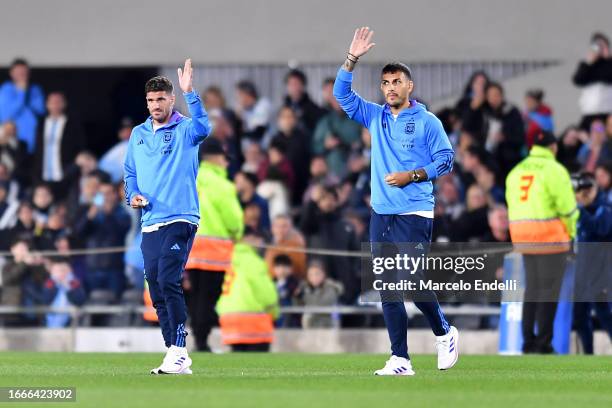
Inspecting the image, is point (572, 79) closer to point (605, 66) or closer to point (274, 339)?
point (605, 66)

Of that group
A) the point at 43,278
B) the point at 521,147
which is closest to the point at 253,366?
the point at 43,278

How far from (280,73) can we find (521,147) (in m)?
4.06

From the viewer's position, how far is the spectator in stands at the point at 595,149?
2066 centimetres

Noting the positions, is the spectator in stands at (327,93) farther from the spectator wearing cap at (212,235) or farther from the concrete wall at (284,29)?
the spectator wearing cap at (212,235)

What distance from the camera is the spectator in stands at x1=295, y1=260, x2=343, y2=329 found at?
19.5 meters

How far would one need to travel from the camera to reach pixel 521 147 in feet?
71.5

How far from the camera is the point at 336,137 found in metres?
22.4

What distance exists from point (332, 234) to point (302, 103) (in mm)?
3039

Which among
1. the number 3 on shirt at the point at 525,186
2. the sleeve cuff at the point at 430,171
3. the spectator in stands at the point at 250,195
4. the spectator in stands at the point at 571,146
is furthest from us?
the spectator in stands at the point at 571,146

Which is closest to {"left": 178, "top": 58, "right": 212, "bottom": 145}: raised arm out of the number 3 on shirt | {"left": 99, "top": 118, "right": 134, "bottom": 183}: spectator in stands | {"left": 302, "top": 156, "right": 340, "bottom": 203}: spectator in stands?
the number 3 on shirt

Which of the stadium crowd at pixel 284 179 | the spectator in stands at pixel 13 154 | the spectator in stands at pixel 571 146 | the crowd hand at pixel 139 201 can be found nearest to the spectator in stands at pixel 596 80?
the stadium crowd at pixel 284 179

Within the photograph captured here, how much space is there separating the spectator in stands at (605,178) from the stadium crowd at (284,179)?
2 centimetres

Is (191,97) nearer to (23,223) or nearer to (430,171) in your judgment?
(430,171)

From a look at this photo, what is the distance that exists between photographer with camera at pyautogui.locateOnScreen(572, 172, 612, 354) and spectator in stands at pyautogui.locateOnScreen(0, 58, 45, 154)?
8.83 meters
